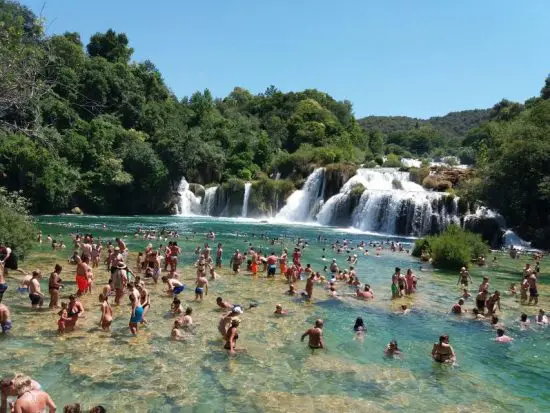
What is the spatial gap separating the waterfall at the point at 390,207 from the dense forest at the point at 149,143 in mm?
2716

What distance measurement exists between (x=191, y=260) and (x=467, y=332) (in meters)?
16.2

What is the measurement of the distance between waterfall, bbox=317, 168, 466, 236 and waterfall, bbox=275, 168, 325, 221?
232 cm

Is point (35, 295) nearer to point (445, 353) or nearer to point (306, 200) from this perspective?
point (445, 353)

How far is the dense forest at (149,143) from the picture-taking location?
38.8 meters

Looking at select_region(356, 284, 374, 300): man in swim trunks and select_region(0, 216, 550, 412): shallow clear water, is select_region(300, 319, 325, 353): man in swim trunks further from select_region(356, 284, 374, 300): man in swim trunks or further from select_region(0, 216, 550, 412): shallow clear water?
select_region(356, 284, 374, 300): man in swim trunks

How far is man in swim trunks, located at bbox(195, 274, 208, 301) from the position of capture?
1791cm

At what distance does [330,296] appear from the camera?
20.2 metres

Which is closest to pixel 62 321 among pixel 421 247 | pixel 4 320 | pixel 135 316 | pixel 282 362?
pixel 4 320

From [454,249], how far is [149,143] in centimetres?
4623

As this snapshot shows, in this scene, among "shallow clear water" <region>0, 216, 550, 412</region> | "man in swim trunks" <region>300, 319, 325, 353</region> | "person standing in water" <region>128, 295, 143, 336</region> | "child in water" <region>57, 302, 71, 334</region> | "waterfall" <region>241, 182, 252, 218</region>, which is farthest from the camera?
"waterfall" <region>241, 182, 252, 218</region>

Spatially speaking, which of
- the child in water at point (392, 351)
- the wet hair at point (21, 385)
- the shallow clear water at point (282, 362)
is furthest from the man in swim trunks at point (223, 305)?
the wet hair at point (21, 385)

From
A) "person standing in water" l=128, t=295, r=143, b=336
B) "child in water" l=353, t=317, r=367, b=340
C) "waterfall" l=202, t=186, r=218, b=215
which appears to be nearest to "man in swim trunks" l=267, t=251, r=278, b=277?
"child in water" l=353, t=317, r=367, b=340

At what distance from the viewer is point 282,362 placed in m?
12.0

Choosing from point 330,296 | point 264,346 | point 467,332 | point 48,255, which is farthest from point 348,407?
point 48,255
